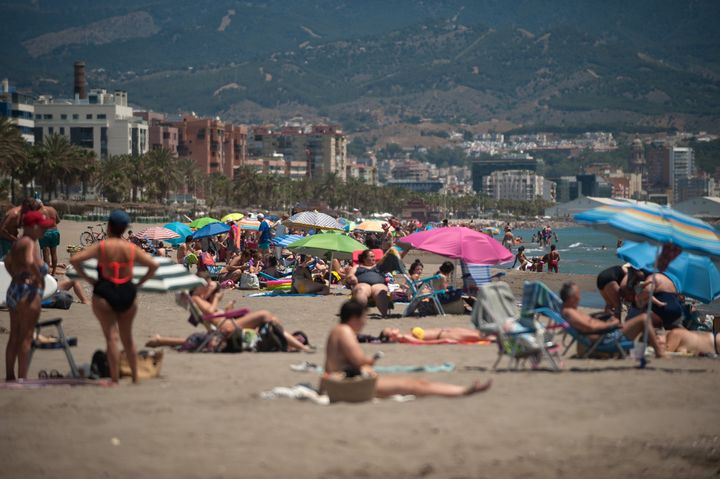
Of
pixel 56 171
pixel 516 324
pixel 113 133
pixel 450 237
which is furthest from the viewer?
pixel 113 133

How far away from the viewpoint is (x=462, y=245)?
585 inches

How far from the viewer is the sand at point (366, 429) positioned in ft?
21.0

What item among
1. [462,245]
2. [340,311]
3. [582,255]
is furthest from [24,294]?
[582,255]

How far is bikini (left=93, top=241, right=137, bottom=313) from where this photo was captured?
8.36 m

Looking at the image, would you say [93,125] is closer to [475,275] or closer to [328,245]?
[328,245]

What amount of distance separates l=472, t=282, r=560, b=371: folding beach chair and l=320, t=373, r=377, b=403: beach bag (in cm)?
176

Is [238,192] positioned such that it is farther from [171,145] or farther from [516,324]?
[516,324]

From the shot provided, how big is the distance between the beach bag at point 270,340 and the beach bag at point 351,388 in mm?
2702

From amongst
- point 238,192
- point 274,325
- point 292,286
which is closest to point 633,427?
point 274,325

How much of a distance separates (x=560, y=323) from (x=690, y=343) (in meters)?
1.81

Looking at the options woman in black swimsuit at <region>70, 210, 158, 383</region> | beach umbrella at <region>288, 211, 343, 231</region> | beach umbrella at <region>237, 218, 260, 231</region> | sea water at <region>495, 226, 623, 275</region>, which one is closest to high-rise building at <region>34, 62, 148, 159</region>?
sea water at <region>495, 226, 623, 275</region>

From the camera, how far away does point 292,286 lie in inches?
731

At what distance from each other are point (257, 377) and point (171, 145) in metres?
142

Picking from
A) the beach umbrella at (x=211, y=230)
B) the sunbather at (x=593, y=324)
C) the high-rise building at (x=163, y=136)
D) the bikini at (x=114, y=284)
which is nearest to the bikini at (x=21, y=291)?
the bikini at (x=114, y=284)
